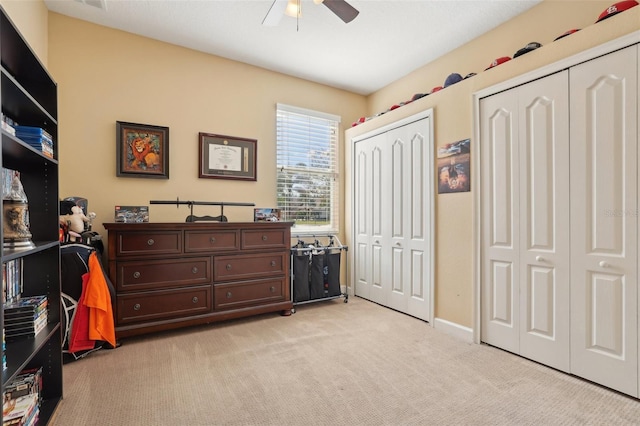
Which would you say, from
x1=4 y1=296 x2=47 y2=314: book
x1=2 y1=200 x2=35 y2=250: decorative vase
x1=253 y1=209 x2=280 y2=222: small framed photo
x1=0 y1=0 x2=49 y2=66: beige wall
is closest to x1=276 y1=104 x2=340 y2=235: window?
x1=253 y1=209 x2=280 y2=222: small framed photo

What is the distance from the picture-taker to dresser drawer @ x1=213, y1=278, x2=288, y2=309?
3229mm

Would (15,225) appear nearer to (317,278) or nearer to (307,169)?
(317,278)

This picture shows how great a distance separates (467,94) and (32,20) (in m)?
3.75

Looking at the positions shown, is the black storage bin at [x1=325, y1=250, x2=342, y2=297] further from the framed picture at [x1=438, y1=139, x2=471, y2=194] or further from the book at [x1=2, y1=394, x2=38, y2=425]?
the book at [x1=2, y1=394, x2=38, y2=425]

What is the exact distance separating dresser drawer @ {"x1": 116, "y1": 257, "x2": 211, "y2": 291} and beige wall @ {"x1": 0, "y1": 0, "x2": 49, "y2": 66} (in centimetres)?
177

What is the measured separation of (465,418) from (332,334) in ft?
4.76

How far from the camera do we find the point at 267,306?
346 centimetres

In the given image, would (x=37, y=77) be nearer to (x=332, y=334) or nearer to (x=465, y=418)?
(x=332, y=334)

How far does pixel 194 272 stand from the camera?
3.10 meters

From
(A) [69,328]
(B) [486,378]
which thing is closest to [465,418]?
(B) [486,378]

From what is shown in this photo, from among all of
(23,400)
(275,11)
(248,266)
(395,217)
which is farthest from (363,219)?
(23,400)

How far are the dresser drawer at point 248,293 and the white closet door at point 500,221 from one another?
6.79 ft

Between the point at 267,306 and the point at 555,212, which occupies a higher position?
the point at 555,212

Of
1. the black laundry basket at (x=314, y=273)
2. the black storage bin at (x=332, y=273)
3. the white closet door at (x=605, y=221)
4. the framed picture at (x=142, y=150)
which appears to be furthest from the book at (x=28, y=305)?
the white closet door at (x=605, y=221)
